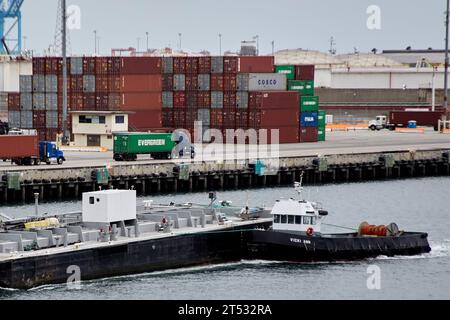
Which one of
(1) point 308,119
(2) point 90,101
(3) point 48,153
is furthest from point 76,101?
(3) point 48,153

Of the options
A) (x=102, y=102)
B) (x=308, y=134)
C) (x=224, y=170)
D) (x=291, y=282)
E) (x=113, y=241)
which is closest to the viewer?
(x=113, y=241)

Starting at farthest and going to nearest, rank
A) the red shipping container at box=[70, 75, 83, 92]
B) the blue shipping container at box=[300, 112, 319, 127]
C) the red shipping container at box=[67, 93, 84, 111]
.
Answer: the blue shipping container at box=[300, 112, 319, 127], the red shipping container at box=[70, 75, 83, 92], the red shipping container at box=[67, 93, 84, 111]

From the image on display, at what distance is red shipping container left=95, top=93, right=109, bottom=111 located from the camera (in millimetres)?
134500

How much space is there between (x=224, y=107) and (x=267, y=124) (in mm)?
4609

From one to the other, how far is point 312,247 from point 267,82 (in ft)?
235

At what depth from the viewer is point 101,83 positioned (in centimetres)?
13488

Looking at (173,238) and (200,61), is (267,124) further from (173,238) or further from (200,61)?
(173,238)

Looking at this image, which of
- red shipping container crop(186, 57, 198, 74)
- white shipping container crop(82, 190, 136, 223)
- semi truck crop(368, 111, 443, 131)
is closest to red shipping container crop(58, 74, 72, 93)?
red shipping container crop(186, 57, 198, 74)

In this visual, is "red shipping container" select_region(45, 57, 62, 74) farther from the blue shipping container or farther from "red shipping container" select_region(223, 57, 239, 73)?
the blue shipping container

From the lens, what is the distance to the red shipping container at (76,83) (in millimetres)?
135250

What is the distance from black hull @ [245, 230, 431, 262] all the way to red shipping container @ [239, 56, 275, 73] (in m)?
68.2

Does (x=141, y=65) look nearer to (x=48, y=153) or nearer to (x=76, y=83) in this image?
(x=76, y=83)

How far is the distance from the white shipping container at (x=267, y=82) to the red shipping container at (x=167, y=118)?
27.4 feet

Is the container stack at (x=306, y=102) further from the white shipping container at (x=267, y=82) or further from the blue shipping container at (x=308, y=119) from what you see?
the white shipping container at (x=267, y=82)
